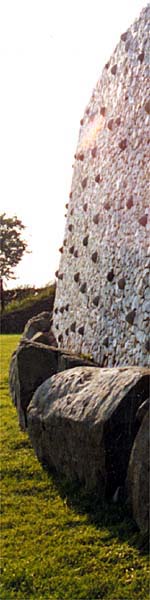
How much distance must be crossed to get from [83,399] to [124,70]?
4.26 meters

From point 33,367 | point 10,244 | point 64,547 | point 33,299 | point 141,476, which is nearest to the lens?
point 141,476

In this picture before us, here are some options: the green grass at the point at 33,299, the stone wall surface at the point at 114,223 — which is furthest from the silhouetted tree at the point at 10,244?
the stone wall surface at the point at 114,223

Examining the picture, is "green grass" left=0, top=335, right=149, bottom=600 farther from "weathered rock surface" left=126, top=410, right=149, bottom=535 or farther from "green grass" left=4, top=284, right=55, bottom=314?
"green grass" left=4, top=284, right=55, bottom=314

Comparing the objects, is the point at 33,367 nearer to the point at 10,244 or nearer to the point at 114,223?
the point at 114,223

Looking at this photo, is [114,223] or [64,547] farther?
[114,223]

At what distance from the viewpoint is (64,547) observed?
4.66m

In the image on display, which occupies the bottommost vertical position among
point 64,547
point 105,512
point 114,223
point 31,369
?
point 64,547

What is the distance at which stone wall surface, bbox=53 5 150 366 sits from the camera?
673cm

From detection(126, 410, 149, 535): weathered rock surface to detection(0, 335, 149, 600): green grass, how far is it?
143mm

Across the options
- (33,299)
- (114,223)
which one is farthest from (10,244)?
(114,223)

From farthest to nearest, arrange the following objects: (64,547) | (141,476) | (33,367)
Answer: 1. (33,367)
2. (64,547)
3. (141,476)

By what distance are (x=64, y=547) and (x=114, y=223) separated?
388 centimetres

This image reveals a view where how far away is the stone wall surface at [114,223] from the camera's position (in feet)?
22.1

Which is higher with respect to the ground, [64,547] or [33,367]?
[33,367]
